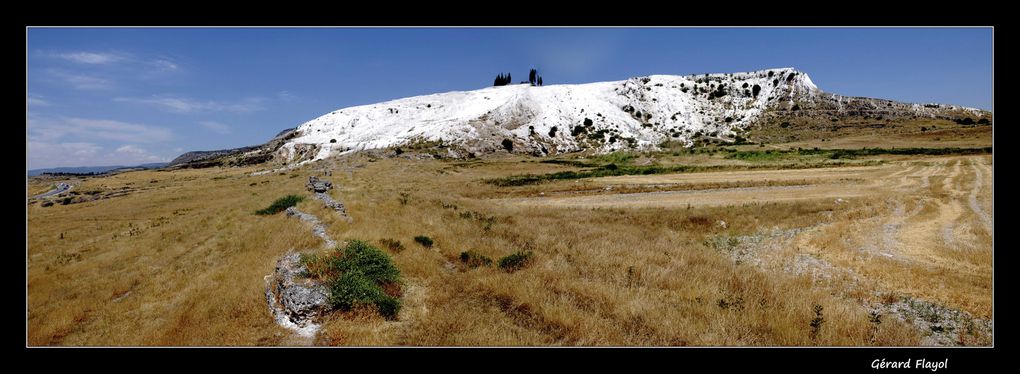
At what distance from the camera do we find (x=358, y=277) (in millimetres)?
9289

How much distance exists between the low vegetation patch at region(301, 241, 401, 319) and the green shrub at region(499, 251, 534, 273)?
3009mm

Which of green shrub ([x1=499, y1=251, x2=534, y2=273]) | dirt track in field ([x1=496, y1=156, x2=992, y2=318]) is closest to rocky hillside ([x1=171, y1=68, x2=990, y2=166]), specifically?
dirt track in field ([x1=496, y1=156, x2=992, y2=318])

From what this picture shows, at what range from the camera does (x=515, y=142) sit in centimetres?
10375

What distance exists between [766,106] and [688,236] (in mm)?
126821

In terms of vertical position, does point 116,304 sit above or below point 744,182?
below

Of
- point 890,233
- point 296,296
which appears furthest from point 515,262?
point 890,233

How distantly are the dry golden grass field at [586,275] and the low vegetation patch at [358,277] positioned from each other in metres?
0.29

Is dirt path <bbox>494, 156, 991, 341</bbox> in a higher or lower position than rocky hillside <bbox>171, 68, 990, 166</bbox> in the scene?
lower

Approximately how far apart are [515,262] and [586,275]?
2.12 meters

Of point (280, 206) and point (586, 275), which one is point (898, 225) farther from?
point (280, 206)

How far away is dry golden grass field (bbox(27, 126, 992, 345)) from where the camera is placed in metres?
7.45

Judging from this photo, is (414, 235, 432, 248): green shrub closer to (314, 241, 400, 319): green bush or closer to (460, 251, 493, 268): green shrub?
(460, 251, 493, 268): green shrub
